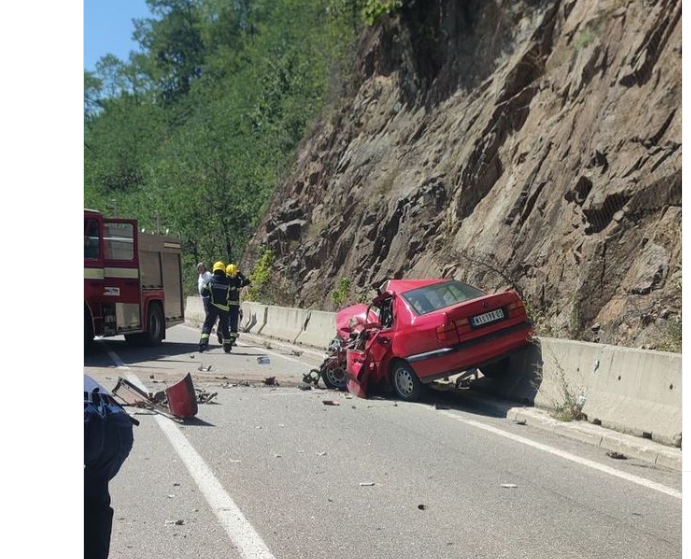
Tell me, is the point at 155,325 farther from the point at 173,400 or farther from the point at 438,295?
the point at 173,400

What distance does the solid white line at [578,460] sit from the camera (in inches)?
296

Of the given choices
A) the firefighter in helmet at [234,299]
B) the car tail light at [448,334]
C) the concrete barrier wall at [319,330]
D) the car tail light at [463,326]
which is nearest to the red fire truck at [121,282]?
the firefighter in helmet at [234,299]

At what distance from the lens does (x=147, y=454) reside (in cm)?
877

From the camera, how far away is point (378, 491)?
745cm

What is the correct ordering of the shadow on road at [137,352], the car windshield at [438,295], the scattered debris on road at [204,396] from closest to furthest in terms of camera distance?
the scattered debris on road at [204,396]
the car windshield at [438,295]
the shadow on road at [137,352]

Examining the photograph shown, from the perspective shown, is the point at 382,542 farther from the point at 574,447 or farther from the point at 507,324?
the point at 507,324

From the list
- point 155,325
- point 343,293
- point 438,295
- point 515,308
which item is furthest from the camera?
point 343,293

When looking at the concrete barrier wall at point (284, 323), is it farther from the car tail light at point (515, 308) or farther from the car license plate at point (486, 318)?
the car license plate at point (486, 318)

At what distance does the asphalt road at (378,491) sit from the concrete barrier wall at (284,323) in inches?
447

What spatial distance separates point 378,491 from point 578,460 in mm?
2186

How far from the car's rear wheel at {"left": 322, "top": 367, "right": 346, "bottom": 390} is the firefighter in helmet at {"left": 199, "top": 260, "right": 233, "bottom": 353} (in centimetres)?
638

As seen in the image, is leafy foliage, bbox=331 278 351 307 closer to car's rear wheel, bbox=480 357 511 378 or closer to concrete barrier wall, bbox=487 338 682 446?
car's rear wheel, bbox=480 357 511 378

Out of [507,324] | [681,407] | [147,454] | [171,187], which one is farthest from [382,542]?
[171,187]

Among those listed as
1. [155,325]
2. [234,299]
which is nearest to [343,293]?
[155,325]
